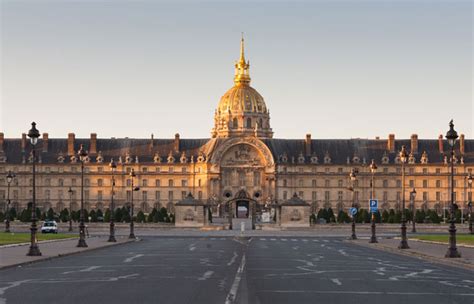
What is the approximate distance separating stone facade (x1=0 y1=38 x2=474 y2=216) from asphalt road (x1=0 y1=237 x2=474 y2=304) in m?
129

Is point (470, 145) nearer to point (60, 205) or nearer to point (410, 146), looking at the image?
point (410, 146)

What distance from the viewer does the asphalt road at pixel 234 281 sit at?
22.2m

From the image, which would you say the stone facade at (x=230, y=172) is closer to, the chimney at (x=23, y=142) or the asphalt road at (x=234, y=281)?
the chimney at (x=23, y=142)

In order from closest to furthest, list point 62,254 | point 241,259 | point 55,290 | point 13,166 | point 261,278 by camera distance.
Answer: point 55,290
point 261,278
point 241,259
point 62,254
point 13,166

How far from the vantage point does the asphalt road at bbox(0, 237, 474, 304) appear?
22.2 meters

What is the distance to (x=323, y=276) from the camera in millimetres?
29078

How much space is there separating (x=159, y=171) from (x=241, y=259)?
430 ft

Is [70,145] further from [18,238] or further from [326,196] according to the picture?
[18,238]

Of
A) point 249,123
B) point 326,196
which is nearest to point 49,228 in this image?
point 326,196

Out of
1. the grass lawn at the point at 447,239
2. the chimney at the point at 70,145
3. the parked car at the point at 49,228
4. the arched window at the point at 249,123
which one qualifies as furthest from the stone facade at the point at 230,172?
the grass lawn at the point at 447,239

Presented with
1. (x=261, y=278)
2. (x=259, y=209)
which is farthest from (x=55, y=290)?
(x=259, y=209)

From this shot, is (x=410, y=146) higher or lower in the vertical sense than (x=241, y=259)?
higher

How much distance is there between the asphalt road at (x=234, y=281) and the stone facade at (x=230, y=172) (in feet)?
422

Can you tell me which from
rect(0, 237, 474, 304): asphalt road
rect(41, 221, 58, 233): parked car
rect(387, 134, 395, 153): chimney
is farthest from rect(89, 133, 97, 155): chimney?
rect(0, 237, 474, 304): asphalt road
